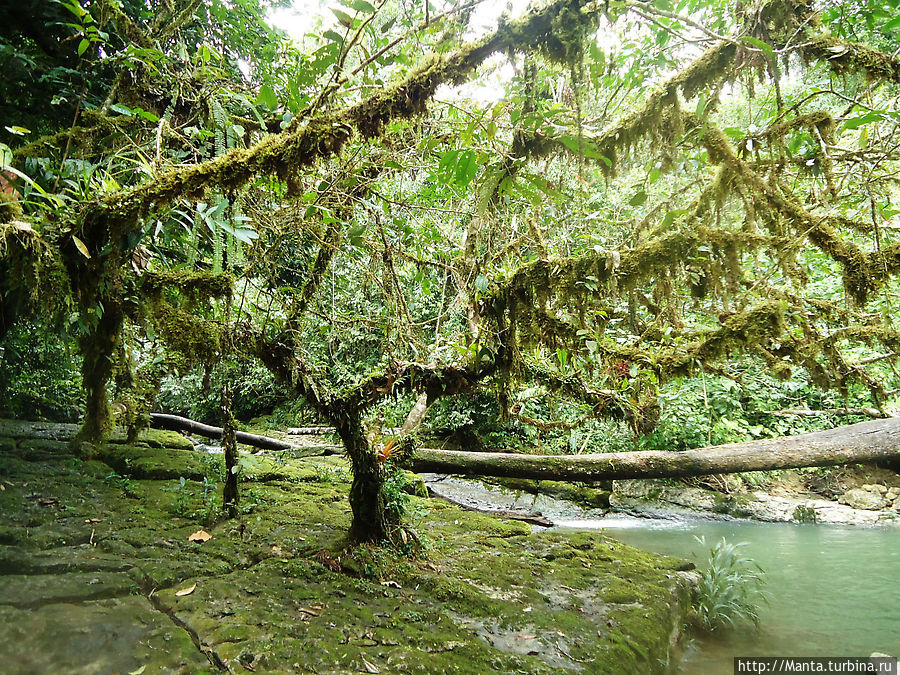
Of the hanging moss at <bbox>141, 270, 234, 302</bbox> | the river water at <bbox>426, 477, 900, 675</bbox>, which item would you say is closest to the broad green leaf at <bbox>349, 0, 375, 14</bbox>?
the hanging moss at <bbox>141, 270, 234, 302</bbox>

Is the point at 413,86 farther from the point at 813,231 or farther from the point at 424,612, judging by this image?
the point at 424,612

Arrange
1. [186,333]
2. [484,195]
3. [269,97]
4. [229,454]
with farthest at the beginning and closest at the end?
[229,454]
[186,333]
[269,97]
[484,195]

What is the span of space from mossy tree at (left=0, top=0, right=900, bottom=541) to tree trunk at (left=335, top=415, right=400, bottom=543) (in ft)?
0.05

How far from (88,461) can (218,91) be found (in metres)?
3.39

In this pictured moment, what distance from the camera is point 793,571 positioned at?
4391 millimetres

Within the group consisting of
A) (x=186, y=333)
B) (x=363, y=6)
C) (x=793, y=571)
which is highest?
(x=363, y=6)

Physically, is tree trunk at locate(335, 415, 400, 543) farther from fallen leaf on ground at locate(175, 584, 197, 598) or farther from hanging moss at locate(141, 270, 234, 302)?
hanging moss at locate(141, 270, 234, 302)

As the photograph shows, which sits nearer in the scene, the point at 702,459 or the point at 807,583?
the point at 807,583

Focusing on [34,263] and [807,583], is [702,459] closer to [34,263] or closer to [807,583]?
[807,583]

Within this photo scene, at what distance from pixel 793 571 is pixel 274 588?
4684 millimetres

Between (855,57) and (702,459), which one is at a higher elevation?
(855,57)

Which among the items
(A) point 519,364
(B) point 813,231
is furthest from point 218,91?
(B) point 813,231

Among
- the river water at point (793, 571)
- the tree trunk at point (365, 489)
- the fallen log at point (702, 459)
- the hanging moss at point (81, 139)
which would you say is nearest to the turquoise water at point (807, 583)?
the river water at point (793, 571)

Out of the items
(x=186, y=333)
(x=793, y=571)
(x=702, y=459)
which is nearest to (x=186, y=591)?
(x=186, y=333)
